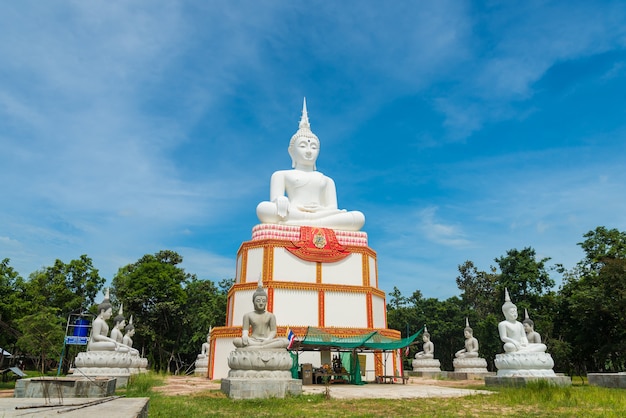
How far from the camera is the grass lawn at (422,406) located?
22.2ft

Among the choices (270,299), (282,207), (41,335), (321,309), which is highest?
(282,207)

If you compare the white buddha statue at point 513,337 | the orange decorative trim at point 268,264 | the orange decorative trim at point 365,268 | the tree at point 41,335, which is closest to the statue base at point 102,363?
the tree at point 41,335

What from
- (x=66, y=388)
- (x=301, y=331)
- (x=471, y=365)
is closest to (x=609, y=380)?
(x=471, y=365)

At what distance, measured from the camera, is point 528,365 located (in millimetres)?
11469

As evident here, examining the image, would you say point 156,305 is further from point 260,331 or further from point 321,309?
point 260,331

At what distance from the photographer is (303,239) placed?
21.2 metres

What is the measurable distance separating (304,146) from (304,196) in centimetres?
316

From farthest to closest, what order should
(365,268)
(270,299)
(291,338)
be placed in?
(365,268) → (270,299) → (291,338)

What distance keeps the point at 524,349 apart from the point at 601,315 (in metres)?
12.4

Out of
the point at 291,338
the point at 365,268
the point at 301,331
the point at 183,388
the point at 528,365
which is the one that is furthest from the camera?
the point at 365,268

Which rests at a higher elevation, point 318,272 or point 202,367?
point 318,272

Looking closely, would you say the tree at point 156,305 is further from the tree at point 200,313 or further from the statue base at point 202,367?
the statue base at point 202,367

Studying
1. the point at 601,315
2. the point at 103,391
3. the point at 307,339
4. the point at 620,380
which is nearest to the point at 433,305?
the point at 601,315

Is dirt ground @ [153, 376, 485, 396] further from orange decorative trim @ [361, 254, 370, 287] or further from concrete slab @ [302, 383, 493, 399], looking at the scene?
orange decorative trim @ [361, 254, 370, 287]
